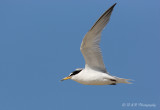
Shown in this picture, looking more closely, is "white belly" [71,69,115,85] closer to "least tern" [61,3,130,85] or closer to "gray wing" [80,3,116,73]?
"least tern" [61,3,130,85]

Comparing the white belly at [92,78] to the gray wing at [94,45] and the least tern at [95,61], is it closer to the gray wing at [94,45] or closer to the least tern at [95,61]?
the least tern at [95,61]

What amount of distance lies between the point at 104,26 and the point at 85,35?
0.56 meters

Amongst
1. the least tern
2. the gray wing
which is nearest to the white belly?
the least tern

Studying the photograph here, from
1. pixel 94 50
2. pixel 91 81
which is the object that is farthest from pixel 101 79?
pixel 94 50

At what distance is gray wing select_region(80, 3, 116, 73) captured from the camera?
307 inches

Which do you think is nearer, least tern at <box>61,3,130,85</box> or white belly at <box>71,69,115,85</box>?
least tern at <box>61,3,130,85</box>

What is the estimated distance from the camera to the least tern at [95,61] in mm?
7828

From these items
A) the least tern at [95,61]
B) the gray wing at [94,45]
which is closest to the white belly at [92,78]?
the least tern at [95,61]

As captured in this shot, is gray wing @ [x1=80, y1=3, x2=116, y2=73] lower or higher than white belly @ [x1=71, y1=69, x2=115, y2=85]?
higher

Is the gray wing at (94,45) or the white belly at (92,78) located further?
the white belly at (92,78)

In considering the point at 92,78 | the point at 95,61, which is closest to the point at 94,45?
the point at 95,61

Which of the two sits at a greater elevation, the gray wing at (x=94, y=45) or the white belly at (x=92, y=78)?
the gray wing at (x=94, y=45)

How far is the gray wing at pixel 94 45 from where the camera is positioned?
780cm

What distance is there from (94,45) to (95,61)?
1.70 feet
